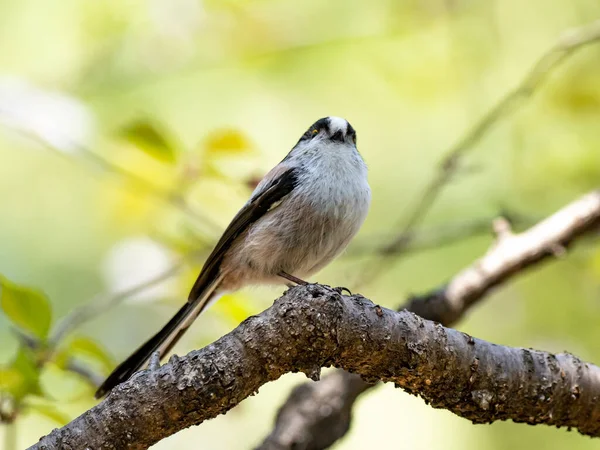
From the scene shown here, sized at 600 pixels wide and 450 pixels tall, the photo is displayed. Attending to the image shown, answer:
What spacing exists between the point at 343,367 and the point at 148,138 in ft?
5.16

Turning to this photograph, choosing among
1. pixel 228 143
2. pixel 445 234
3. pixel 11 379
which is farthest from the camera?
pixel 445 234

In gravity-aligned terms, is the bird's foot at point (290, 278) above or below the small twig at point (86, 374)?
above

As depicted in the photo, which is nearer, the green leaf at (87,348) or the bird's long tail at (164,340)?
the green leaf at (87,348)

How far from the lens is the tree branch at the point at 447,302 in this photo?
329 centimetres

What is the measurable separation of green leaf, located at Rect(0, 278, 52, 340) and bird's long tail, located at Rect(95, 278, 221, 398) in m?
0.43

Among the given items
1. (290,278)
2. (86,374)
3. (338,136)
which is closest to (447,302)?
(290,278)

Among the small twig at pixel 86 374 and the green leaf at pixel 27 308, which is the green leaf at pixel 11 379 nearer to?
the green leaf at pixel 27 308

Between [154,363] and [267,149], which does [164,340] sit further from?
[267,149]

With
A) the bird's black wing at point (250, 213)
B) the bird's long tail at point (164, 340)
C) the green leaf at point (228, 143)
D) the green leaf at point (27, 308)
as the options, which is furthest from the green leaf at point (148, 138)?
the green leaf at point (27, 308)

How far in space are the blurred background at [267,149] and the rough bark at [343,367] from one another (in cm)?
110

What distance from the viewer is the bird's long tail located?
9.59 feet

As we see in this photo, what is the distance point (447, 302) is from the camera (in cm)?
341

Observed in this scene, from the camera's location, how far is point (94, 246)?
560cm

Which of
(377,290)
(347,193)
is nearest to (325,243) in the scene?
(347,193)
